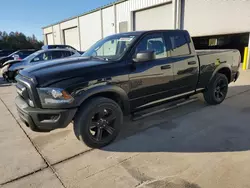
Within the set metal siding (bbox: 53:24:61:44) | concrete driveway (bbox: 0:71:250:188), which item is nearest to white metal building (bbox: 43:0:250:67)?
metal siding (bbox: 53:24:61:44)

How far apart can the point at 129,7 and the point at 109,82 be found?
15.3m

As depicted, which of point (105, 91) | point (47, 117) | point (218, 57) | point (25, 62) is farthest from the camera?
point (25, 62)

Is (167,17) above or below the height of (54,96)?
above

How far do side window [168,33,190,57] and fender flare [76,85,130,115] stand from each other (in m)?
1.47

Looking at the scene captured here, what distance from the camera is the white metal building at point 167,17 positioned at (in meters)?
11.0

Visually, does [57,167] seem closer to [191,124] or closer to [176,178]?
[176,178]

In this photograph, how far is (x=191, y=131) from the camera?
12.5 feet

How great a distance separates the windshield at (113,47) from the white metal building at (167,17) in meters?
9.50

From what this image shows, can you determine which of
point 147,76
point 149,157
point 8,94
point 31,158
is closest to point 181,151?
point 149,157

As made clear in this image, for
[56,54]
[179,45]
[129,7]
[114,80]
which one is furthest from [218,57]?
[129,7]

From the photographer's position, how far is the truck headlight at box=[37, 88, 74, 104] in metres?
2.73

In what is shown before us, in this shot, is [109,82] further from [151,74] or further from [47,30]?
[47,30]

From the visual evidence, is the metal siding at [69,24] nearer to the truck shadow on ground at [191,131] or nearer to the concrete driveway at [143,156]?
the concrete driveway at [143,156]

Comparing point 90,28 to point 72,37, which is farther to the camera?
point 72,37
